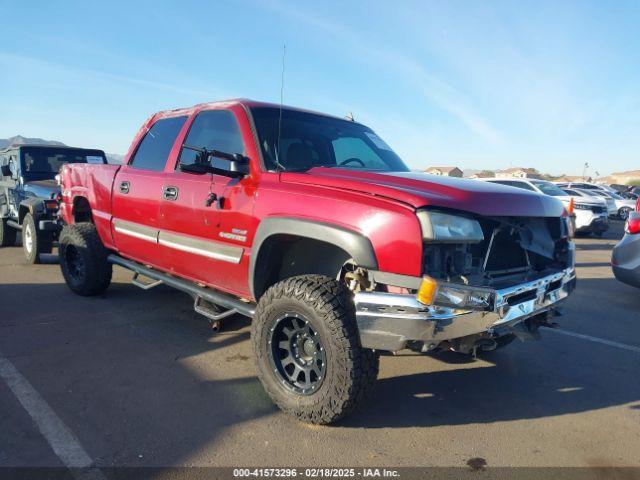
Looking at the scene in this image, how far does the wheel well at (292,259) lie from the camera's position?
3225 millimetres

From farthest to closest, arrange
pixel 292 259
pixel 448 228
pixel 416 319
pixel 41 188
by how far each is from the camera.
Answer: pixel 41 188 < pixel 292 259 < pixel 448 228 < pixel 416 319

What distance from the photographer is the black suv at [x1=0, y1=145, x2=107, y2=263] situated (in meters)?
7.19

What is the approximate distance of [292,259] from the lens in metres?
3.47

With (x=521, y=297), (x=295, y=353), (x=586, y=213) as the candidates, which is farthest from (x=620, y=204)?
(x=295, y=353)

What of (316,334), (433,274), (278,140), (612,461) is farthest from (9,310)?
(612,461)

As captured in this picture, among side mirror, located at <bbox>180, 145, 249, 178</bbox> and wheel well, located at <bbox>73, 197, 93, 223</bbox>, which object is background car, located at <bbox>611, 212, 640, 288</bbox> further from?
wheel well, located at <bbox>73, 197, 93, 223</bbox>

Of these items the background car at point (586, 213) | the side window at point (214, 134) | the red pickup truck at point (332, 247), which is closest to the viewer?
the red pickup truck at point (332, 247)

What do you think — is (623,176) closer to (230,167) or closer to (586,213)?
(586,213)

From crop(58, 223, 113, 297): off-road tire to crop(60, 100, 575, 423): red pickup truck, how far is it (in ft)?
3.35

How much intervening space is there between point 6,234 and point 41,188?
2.13 meters

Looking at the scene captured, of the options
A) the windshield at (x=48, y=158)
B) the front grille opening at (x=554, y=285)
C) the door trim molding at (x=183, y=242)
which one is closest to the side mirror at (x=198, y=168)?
the door trim molding at (x=183, y=242)

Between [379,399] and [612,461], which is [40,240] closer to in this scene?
[379,399]

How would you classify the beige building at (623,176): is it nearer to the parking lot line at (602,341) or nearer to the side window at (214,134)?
the parking lot line at (602,341)

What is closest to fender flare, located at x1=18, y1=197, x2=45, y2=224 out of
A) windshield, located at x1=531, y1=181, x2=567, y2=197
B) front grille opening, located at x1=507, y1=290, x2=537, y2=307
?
front grille opening, located at x1=507, y1=290, x2=537, y2=307
